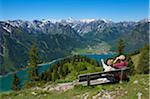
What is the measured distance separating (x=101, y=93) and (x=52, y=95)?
9.87 feet

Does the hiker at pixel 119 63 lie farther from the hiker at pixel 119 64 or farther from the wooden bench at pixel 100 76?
the wooden bench at pixel 100 76

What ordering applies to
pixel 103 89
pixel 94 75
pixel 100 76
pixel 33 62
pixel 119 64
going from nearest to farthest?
pixel 103 89, pixel 94 75, pixel 100 76, pixel 119 64, pixel 33 62

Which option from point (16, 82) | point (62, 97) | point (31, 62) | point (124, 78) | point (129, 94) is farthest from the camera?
point (16, 82)

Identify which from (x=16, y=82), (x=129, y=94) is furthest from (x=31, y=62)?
(x=129, y=94)

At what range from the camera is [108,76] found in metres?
19.3

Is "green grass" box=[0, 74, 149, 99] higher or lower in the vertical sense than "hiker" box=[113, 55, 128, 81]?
lower

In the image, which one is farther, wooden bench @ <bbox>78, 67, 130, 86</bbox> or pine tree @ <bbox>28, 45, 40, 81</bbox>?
pine tree @ <bbox>28, 45, 40, 81</bbox>

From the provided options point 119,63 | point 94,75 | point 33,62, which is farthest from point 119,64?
point 33,62

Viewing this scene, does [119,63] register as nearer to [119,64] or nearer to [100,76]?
[119,64]

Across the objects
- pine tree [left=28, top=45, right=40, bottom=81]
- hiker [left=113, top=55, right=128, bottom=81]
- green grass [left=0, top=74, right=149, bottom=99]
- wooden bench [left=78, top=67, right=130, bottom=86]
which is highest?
hiker [left=113, top=55, right=128, bottom=81]

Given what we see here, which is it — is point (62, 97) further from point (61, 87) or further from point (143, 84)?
point (143, 84)

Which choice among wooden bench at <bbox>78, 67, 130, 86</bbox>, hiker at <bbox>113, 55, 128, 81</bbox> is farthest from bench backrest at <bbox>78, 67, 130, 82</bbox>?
hiker at <bbox>113, 55, 128, 81</bbox>

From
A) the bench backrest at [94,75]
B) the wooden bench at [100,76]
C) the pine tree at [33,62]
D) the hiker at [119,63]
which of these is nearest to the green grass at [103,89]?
the wooden bench at [100,76]

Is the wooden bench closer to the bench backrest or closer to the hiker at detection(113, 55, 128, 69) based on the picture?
the bench backrest
